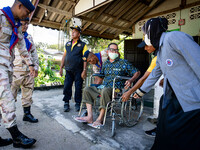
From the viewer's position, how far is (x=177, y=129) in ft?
3.71

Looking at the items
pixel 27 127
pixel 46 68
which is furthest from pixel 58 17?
pixel 27 127

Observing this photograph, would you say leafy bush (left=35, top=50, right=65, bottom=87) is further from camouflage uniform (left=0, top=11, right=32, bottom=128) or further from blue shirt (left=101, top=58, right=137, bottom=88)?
camouflage uniform (left=0, top=11, right=32, bottom=128)

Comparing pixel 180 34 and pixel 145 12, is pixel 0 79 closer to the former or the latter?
pixel 180 34

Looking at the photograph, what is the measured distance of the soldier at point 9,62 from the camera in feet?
5.78

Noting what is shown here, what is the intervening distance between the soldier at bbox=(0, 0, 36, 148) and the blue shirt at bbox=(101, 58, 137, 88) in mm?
1606

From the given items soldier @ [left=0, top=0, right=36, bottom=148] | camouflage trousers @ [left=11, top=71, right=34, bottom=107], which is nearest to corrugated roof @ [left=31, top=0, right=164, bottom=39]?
camouflage trousers @ [left=11, top=71, right=34, bottom=107]

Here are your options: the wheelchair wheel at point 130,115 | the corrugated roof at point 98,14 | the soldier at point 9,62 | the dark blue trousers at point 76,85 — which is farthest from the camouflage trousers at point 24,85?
the corrugated roof at point 98,14

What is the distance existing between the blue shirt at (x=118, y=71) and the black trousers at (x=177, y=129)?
1.42m

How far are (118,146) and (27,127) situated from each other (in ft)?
5.35

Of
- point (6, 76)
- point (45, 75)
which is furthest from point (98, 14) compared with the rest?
point (6, 76)

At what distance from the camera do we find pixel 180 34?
3.53 ft

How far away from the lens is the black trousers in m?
1.05

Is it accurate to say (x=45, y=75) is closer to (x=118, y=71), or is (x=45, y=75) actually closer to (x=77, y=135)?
(x=118, y=71)

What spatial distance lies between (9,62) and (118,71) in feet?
5.89
